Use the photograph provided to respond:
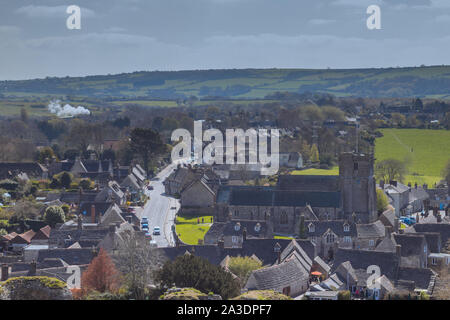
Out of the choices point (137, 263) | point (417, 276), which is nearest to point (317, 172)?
point (417, 276)

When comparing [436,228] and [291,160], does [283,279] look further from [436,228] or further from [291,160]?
[291,160]

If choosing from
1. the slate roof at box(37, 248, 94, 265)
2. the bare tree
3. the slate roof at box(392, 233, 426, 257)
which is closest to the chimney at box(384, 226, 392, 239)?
the slate roof at box(392, 233, 426, 257)

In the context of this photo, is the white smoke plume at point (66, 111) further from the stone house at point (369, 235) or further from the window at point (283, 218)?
the stone house at point (369, 235)

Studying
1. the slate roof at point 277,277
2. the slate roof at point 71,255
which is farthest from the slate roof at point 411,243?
the slate roof at point 71,255

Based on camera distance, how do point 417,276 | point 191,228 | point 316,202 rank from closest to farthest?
1. point 417,276
2. point 191,228
3. point 316,202

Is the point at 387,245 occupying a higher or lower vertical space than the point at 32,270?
lower
